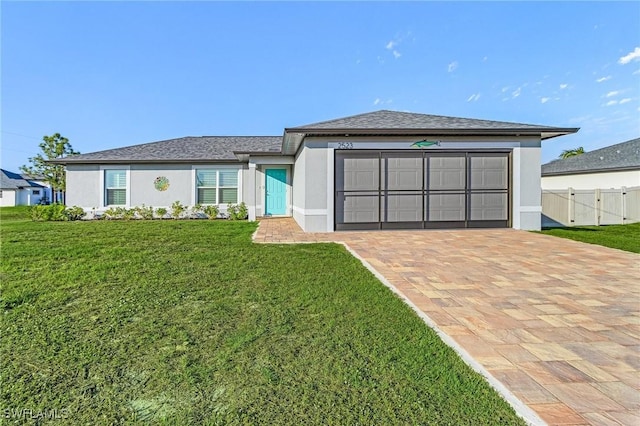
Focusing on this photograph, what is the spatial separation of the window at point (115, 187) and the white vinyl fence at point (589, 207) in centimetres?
1861

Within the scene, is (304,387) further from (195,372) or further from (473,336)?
(473,336)

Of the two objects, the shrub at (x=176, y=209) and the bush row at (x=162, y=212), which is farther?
the shrub at (x=176, y=209)

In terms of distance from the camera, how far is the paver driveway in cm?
209

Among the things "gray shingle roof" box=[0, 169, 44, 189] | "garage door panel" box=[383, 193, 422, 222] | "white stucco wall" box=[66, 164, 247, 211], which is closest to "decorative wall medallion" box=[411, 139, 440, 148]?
"garage door panel" box=[383, 193, 422, 222]

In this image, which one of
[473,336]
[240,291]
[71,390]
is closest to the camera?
[71,390]

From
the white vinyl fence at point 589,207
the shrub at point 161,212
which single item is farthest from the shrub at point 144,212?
the white vinyl fence at point 589,207

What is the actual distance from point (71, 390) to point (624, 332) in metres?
4.64

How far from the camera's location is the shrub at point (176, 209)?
1495 centimetres

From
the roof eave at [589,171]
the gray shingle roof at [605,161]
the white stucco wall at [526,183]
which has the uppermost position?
the gray shingle roof at [605,161]

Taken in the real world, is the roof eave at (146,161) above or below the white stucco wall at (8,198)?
above

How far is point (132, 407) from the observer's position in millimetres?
1928

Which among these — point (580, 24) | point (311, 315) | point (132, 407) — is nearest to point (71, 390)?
point (132, 407)

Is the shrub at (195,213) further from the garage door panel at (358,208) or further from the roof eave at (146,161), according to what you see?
the garage door panel at (358,208)

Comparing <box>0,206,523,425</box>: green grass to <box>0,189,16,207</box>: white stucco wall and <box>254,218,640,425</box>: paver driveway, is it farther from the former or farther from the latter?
<box>0,189,16,207</box>: white stucco wall
